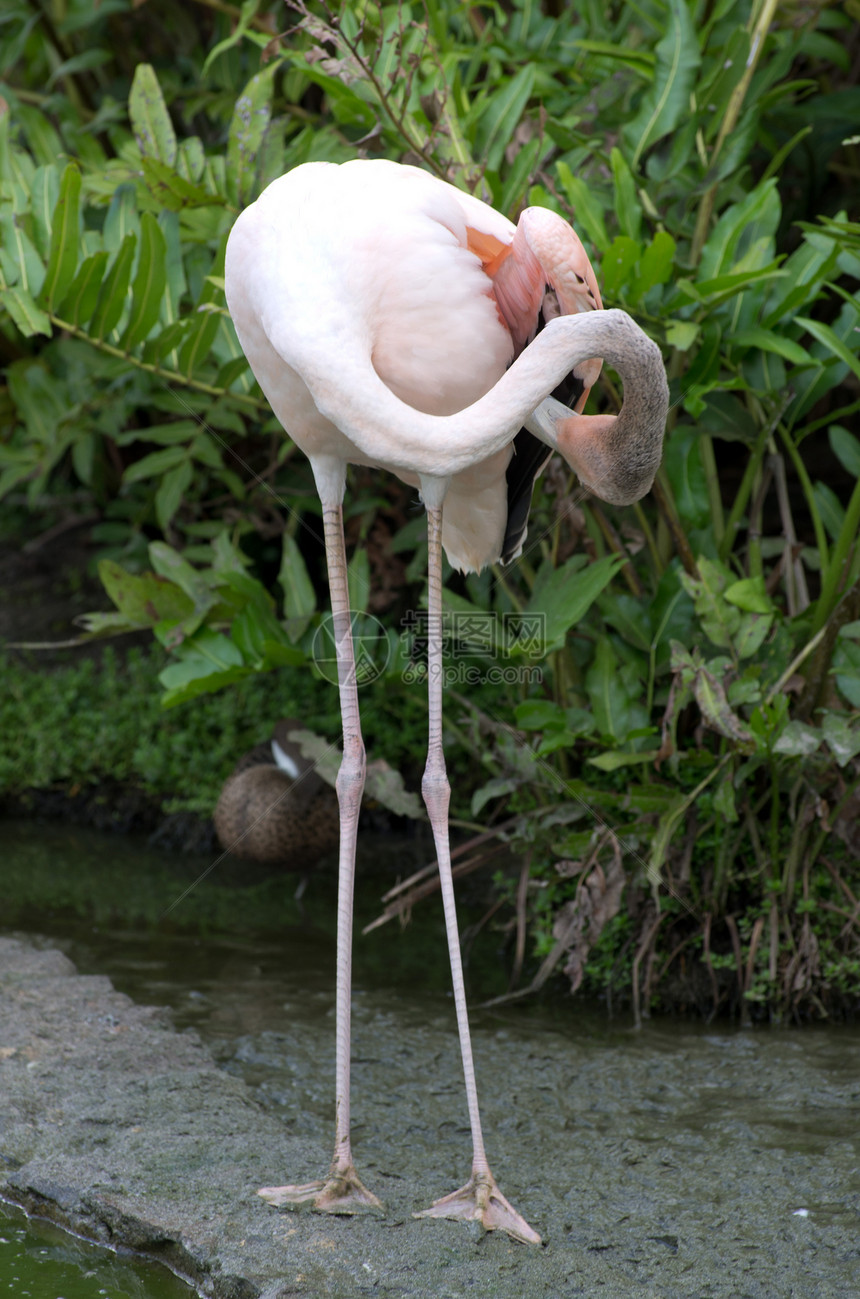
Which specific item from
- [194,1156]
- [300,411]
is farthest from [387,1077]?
[300,411]

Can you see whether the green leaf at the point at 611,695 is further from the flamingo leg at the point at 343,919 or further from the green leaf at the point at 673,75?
the green leaf at the point at 673,75

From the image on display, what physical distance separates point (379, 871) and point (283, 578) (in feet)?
5.42

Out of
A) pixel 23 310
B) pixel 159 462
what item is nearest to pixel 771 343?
pixel 23 310

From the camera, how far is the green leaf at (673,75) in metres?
3.53

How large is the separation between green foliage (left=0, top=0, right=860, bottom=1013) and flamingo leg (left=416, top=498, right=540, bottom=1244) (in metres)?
0.79

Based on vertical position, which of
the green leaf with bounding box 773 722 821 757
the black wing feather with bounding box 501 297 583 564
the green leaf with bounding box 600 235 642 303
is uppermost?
the green leaf with bounding box 600 235 642 303

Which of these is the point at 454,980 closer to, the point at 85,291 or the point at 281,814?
the point at 85,291

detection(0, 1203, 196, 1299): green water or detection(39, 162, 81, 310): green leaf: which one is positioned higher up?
detection(39, 162, 81, 310): green leaf

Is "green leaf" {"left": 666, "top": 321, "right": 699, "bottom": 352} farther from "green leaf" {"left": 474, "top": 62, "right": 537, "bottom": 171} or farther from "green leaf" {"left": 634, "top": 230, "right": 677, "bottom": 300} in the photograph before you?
"green leaf" {"left": 474, "top": 62, "right": 537, "bottom": 171}

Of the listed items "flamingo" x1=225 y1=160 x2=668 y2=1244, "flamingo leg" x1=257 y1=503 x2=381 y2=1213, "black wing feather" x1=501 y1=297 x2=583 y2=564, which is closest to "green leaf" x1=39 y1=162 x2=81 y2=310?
"flamingo" x1=225 y1=160 x2=668 y2=1244

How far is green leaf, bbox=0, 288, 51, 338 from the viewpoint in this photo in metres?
3.52

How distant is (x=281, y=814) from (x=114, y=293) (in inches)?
92.6

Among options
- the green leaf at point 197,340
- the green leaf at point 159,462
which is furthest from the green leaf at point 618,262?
the green leaf at point 159,462

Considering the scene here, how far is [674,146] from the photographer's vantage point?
11.9ft
